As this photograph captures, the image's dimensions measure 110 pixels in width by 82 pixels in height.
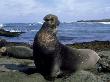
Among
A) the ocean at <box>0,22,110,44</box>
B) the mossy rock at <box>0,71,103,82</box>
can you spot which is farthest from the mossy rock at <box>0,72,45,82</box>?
the ocean at <box>0,22,110,44</box>

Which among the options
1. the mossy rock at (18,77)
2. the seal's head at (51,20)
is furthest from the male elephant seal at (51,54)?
the mossy rock at (18,77)

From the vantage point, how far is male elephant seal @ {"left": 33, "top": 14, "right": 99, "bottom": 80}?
833 centimetres

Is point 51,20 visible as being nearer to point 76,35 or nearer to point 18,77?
point 18,77

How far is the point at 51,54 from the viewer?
8.42 meters

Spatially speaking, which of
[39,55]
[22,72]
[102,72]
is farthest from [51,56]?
[102,72]

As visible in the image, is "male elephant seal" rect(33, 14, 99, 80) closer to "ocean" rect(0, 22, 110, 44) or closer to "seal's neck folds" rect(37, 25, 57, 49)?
"seal's neck folds" rect(37, 25, 57, 49)

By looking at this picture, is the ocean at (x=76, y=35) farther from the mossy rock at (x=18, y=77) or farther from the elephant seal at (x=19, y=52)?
the mossy rock at (x=18, y=77)

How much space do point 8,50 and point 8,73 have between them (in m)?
5.90

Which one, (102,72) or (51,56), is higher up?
(51,56)

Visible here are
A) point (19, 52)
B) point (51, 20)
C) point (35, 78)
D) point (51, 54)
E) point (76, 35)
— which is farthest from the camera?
point (76, 35)

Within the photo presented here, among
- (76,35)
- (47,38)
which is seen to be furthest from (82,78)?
(76,35)

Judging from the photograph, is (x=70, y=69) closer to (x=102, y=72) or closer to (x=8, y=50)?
(x=102, y=72)

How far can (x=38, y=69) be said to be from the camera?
27.8 ft

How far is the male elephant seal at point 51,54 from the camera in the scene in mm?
8328
